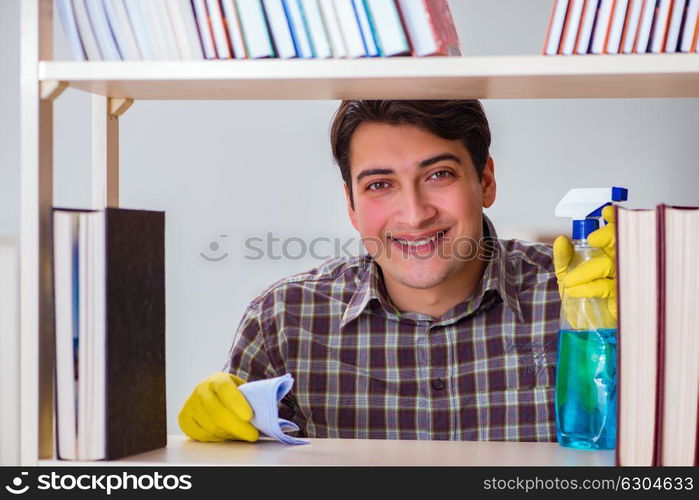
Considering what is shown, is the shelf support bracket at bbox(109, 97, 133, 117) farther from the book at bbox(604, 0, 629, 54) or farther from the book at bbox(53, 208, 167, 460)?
the book at bbox(604, 0, 629, 54)

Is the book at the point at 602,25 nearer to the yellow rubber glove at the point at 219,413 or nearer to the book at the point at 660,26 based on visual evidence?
the book at the point at 660,26

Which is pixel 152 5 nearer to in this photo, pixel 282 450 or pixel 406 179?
pixel 282 450

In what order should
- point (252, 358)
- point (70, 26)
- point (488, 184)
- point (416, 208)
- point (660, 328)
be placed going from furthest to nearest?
point (488, 184), point (252, 358), point (416, 208), point (70, 26), point (660, 328)

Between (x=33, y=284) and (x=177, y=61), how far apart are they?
30 cm

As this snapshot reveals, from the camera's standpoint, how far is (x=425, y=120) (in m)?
1.93

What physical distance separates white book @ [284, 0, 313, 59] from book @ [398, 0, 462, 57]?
4.4 inches

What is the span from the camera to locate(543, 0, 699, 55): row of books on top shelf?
923 millimetres

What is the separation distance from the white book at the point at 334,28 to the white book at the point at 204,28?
0.14 m

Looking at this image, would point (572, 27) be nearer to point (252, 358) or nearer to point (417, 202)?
point (417, 202)

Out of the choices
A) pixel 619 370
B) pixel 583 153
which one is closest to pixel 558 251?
pixel 619 370

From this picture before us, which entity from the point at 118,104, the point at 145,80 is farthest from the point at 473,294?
the point at 145,80

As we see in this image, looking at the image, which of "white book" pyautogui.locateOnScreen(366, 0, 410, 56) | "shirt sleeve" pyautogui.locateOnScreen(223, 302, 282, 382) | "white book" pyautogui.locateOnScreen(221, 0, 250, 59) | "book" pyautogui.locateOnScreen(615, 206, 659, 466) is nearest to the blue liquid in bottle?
"book" pyautogui.locateOnScreen(615, 206, 659, 466)

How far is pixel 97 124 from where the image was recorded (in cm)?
116

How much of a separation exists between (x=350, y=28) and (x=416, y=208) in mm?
982
